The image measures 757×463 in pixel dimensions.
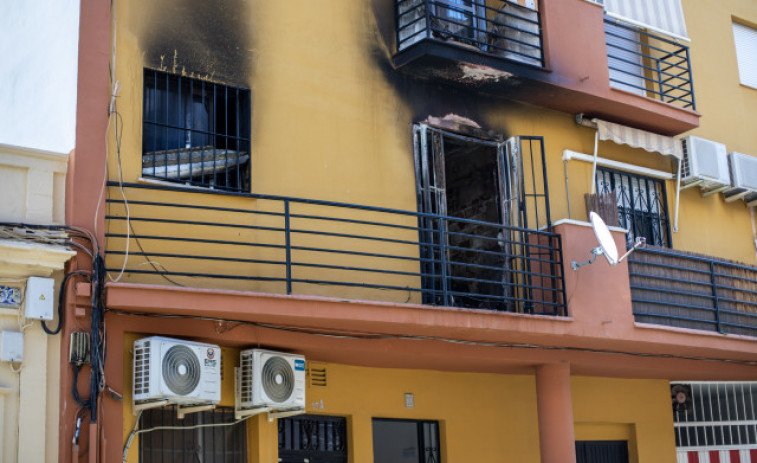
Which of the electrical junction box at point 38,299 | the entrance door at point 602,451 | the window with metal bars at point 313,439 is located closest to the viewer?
the electrical junction box at point 38,299

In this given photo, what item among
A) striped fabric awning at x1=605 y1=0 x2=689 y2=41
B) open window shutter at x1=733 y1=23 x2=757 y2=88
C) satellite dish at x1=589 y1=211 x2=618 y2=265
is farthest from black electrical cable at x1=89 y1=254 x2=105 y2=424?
open window shutter at x1=733 y1=23 x2=757 y2=88

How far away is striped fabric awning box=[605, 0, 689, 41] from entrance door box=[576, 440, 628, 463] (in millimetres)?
5967

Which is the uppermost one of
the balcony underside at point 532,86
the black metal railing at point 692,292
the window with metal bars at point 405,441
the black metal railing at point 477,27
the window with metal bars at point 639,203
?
the black metal railing at point 477,27

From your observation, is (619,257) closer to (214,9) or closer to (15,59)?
(214,9)

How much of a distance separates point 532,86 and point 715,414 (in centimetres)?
597

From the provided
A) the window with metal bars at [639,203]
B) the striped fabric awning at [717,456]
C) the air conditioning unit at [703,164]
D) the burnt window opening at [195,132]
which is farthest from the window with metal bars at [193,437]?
the air conditioning unit at [703,164]

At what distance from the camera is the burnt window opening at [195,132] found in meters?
11.9

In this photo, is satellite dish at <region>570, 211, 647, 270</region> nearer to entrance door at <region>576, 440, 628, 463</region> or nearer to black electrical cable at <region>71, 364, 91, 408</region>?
entrance door at <region>576, 440, 628, 463</region>

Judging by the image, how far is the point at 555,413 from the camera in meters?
13.4

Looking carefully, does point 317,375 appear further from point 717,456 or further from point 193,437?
point 717,456

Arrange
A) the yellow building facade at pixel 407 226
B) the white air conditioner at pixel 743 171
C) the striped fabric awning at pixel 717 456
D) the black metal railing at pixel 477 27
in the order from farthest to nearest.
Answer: the white air conditioner at pixel 743 171
the striped fabric awning at pixel 717 456
the black metal railing at pixel 477 27
the yellow building facade at pixel 407 226

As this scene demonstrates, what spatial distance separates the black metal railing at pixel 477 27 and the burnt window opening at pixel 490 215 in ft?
3.85

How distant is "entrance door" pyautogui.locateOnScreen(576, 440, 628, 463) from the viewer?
15.0m

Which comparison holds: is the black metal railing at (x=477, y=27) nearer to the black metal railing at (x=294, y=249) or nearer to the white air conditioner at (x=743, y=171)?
the black metal railing at (x=294, y=249)
